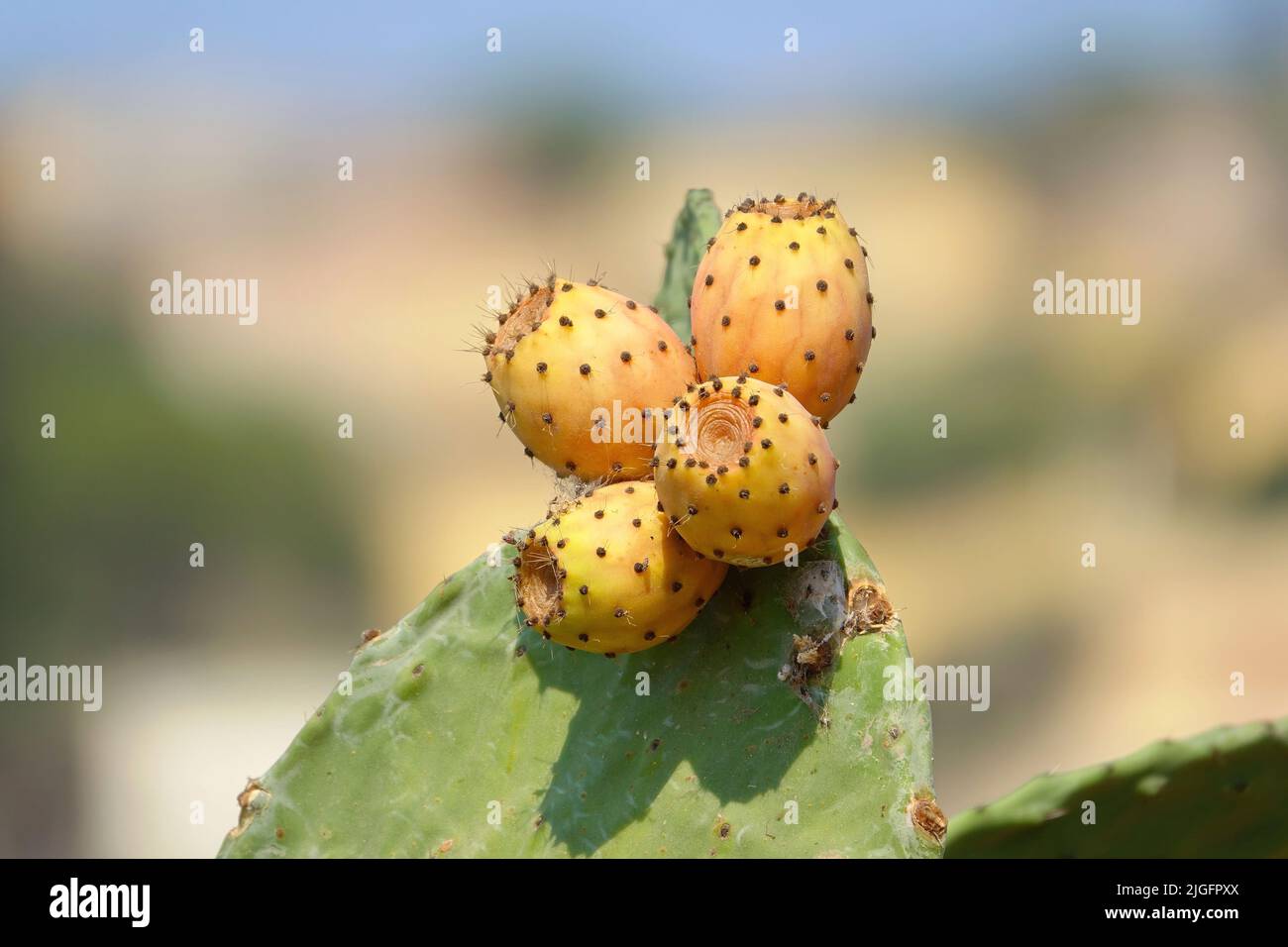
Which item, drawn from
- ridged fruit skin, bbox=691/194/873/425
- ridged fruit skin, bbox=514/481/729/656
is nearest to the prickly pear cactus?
ridged fruit skin, bbox=514/481/729/656

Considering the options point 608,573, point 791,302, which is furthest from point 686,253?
point 608,573

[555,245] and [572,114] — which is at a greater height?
[572,114]

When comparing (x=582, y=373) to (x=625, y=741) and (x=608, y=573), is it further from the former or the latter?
(x=625, y=741)

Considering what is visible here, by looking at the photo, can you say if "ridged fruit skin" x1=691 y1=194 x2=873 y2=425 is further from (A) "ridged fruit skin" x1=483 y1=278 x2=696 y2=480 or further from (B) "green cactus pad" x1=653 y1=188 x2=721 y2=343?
(B) "green cactus pad" x1=653 y1=188 x2=721 y2=343

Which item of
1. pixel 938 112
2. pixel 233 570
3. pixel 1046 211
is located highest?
pixel 938 112

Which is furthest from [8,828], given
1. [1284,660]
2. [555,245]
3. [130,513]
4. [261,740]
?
[555,245]

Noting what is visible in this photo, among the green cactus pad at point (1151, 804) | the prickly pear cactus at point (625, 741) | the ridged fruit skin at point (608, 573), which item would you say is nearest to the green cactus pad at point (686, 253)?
the prickly pear cactus at point (625, 741)
